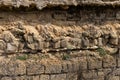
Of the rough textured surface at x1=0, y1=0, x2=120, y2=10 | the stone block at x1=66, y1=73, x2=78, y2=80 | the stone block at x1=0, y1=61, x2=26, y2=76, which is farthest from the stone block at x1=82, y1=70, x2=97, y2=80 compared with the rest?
the rough textured surface at x1=0, y1=0, x2=120, y2=10

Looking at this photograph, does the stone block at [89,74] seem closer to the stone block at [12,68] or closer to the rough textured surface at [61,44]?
the rough textured surface at [61,44]

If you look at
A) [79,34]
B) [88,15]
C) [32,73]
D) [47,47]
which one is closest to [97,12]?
[88,15]

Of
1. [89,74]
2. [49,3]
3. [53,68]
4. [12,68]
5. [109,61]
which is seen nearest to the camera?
[12,68]

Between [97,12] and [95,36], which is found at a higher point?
[97,12]

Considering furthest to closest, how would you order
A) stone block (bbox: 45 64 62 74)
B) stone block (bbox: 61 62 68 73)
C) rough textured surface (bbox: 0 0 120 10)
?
1. stone block (bbox: 61 62 68 73)
2. stone block (bbox: 45 64 62 74)
3. rough textured surface (bbox: 0 0 120 10)

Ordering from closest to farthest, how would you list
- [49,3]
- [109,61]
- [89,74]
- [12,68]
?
1. [12,68]
2. [49,3]
3. [89,74]
4. [109,61]

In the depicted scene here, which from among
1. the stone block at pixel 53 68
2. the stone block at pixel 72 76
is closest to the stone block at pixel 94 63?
the stone block at pixel 72 76

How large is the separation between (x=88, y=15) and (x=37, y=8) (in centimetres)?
97

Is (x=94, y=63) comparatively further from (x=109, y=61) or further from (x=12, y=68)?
(x=12, y=68)

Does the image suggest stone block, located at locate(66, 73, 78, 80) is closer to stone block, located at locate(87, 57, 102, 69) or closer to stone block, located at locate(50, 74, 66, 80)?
stone block, located at locate(50, 74, 66, 80)

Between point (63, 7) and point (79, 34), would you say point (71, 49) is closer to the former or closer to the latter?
point (79, 34)

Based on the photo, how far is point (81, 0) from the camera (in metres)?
5.51

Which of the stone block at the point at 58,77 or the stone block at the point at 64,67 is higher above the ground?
the stone block at the point at 64,67

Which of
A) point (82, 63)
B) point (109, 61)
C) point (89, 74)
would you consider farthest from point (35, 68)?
point (109, 61)
